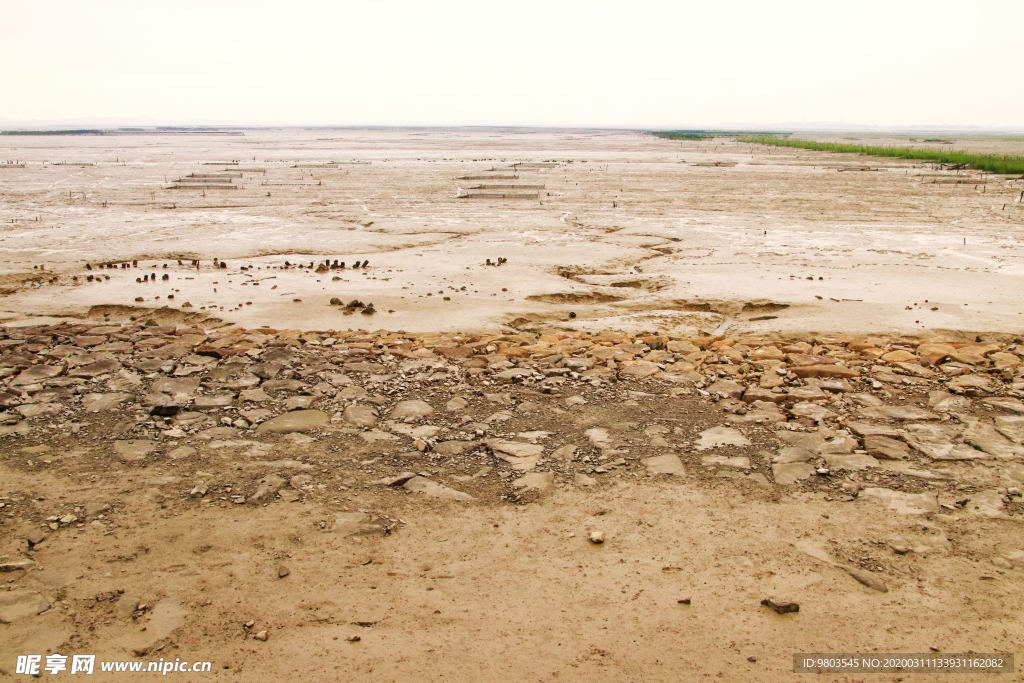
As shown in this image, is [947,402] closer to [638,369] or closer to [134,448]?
[638,369]

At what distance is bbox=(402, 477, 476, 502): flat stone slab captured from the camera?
402 cm

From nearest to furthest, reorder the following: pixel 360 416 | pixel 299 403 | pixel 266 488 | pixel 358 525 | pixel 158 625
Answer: pixel 158 625 < pixel 358 525 < pixel 266 488 < pixel 360 416 < pixel 299 403

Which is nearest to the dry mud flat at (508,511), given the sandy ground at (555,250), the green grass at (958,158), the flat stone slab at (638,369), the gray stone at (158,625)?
the gray stone at (158,625)

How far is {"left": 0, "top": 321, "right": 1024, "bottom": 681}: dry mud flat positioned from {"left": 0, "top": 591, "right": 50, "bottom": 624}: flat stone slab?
18 mm

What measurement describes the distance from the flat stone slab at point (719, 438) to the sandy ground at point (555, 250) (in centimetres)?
304

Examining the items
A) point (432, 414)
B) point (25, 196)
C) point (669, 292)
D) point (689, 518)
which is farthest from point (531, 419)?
point (25, 196)

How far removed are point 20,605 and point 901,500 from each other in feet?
15.2

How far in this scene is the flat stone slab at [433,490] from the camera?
4.02 meters

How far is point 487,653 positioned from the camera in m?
2.83

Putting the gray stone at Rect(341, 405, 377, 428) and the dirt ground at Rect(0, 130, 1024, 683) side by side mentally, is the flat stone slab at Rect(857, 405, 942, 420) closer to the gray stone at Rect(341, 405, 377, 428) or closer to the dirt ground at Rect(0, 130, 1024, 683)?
the dirt ground at Rect(0, 130, 1024, 683)

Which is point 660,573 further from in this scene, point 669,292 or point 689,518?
point 669,292

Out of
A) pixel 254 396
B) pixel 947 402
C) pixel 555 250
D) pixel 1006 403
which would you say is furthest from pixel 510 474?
pixel 555 250

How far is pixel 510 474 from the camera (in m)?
4.30

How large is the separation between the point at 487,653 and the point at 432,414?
2518 mm
